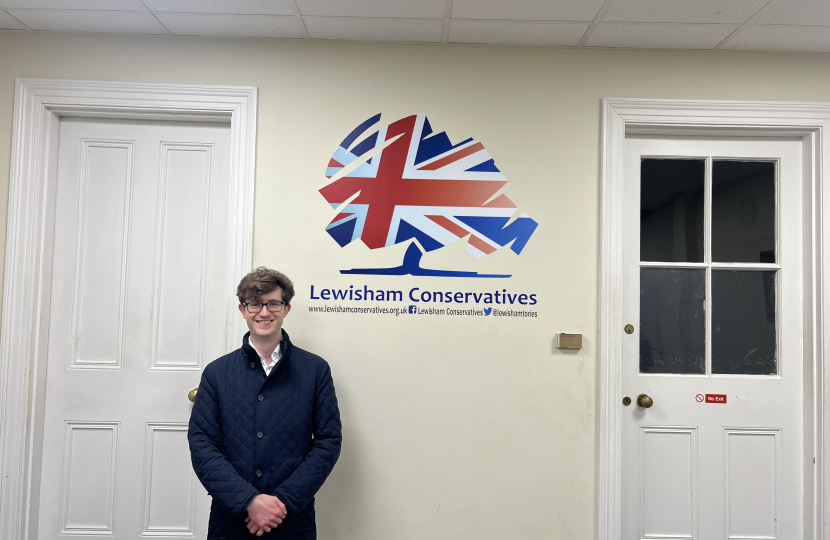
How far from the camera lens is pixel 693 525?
2.30 meters

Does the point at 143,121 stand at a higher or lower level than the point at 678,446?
higher

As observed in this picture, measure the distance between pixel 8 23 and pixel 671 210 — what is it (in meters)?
3.10

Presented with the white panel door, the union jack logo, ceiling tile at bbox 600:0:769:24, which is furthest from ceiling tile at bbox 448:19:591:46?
the white panel door

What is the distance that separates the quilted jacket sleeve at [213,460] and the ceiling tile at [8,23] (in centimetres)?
179

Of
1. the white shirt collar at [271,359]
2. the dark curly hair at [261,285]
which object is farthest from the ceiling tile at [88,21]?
the white shirt collar at [271,359]

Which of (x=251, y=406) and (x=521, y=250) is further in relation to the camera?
(x=521, y=250)

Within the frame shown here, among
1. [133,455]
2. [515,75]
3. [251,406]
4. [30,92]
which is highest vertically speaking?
[515,75]

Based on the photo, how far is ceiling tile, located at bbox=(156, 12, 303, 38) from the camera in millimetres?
2094

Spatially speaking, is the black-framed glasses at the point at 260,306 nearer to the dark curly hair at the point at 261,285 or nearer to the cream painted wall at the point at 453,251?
the dark curly hair at the point at 261,285

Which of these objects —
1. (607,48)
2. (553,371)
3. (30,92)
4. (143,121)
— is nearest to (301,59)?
(143,121)

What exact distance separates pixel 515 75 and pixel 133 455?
8.11 feet

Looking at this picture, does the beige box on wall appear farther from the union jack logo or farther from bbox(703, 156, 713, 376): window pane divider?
bbox(703, 156, 713, 376): window pane divider

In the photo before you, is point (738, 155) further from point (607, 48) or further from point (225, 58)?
point (225, 58)

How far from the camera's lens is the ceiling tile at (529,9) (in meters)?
1.93
